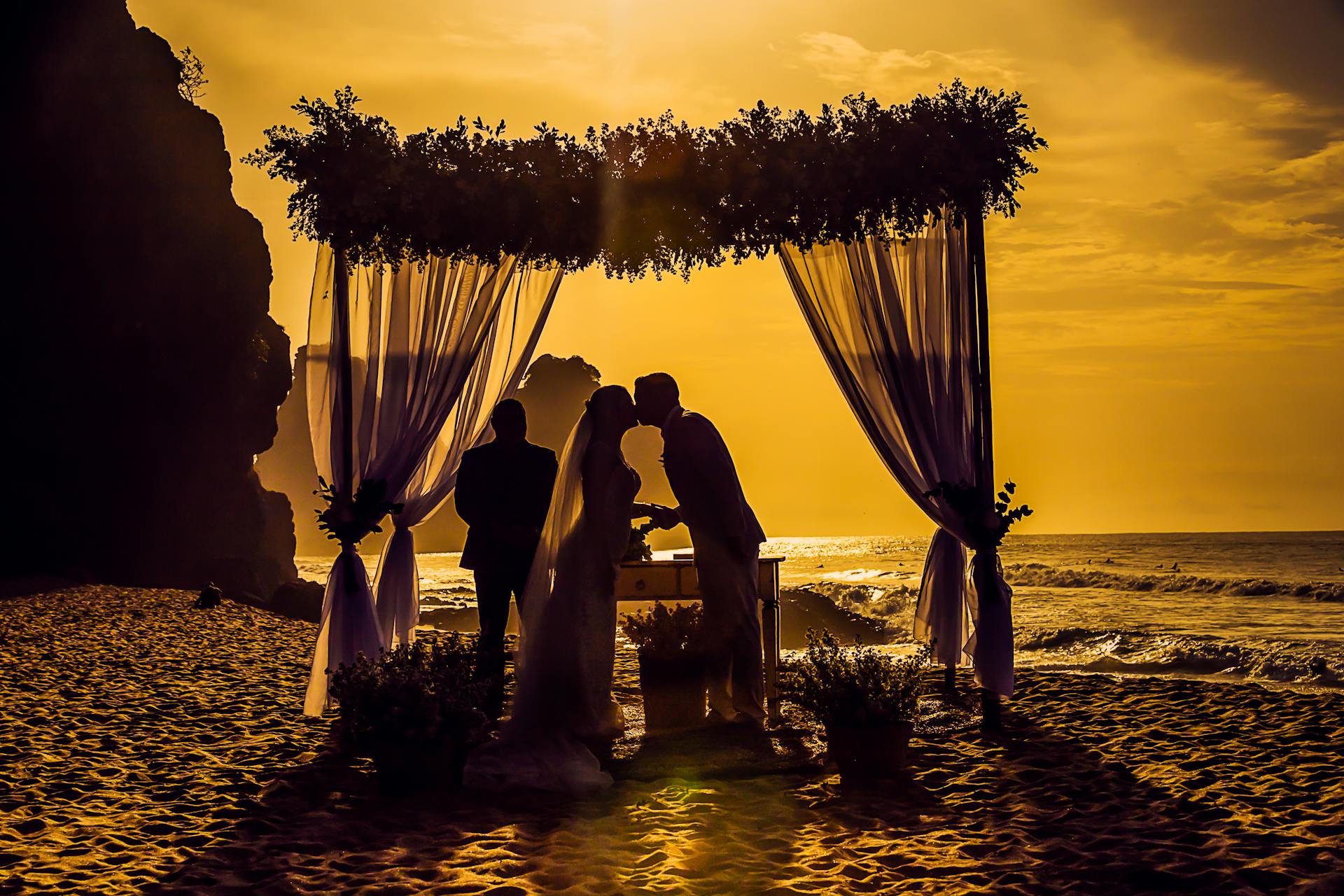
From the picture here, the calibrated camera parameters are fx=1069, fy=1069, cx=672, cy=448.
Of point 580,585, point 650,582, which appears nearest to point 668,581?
point 650,582

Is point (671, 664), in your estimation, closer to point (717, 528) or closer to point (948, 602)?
point (717, 528)

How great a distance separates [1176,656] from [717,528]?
14.7 metres

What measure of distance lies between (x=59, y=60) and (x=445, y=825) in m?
25.4

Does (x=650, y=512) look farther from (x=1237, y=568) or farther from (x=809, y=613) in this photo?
(x=1237, y=568)

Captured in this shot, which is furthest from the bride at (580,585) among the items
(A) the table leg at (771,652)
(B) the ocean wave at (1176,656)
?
(B) the ocean wave at (1176,656)

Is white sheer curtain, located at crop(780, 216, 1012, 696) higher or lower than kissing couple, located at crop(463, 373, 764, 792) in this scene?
higher

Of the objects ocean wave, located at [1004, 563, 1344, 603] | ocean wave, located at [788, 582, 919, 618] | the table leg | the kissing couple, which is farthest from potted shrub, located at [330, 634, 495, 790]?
ocean wave, located at [1004, 563, 1344, 603]

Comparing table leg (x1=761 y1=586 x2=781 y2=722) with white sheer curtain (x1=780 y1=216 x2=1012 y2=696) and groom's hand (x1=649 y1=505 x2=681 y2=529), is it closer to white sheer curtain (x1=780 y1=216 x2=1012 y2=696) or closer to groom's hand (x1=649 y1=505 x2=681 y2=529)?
groom's hand (x1=649 y1=505 x2=681 y2=529)

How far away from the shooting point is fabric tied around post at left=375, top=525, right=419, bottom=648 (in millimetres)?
7742

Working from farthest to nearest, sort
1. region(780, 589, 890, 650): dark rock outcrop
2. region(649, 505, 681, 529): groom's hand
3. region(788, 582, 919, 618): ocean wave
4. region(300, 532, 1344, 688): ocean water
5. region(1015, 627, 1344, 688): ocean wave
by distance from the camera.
Result: region(788, 582, 919, 618): ocean wave
region(780, 589, 890, 650): dark rock outcrop
region(300, 532, 1344, 688): ocean water
region(1015, 627, 1344, 688): ocean wave
region(649, 505, 681, 529): groom's hand

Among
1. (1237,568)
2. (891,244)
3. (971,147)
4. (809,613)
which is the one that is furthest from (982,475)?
(1237,568)

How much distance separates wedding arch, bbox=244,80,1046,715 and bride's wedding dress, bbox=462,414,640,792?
1.47 meters

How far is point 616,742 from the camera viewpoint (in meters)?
7.21

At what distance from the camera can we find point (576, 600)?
6605 mm
